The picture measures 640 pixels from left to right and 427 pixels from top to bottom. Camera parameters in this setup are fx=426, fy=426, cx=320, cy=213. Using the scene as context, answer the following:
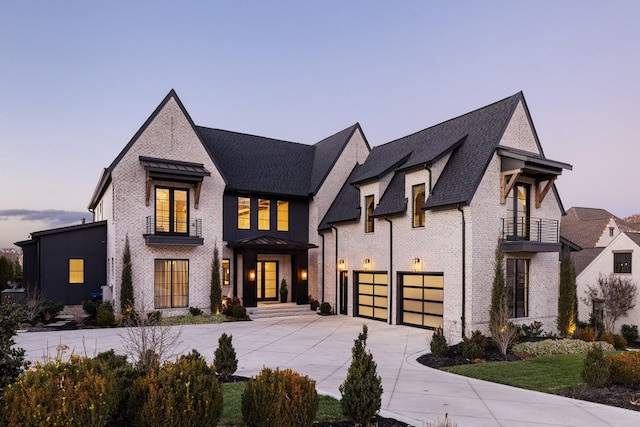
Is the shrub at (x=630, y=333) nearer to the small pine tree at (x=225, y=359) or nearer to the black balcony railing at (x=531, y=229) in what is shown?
the black balcony railing at (x=531, y=229)

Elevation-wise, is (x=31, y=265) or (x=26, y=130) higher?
(x=26, y=130)

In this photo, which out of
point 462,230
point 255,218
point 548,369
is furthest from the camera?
point 255,218

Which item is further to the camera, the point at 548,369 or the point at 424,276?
the point at 424,276

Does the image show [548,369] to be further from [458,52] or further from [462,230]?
[458,52]

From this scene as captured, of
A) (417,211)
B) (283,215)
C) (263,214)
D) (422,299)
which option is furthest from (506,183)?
(263,214)

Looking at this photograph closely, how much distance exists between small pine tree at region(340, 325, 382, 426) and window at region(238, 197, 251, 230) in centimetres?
1765

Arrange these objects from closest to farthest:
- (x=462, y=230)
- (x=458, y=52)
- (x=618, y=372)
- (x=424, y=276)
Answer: (x=618, y=372) < (x=462, y=230) < (x=424, y=276) < (x=458, y=52)

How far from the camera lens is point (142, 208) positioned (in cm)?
1962

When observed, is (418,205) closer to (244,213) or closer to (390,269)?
(390,269)

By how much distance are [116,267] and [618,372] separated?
18.3 m

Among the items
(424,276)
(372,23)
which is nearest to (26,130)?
(372,23)

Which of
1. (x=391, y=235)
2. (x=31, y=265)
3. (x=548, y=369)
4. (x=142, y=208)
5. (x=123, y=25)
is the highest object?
(x=123, y=25)

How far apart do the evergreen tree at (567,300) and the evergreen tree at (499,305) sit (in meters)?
3.37

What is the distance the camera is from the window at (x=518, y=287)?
17.1 meters
